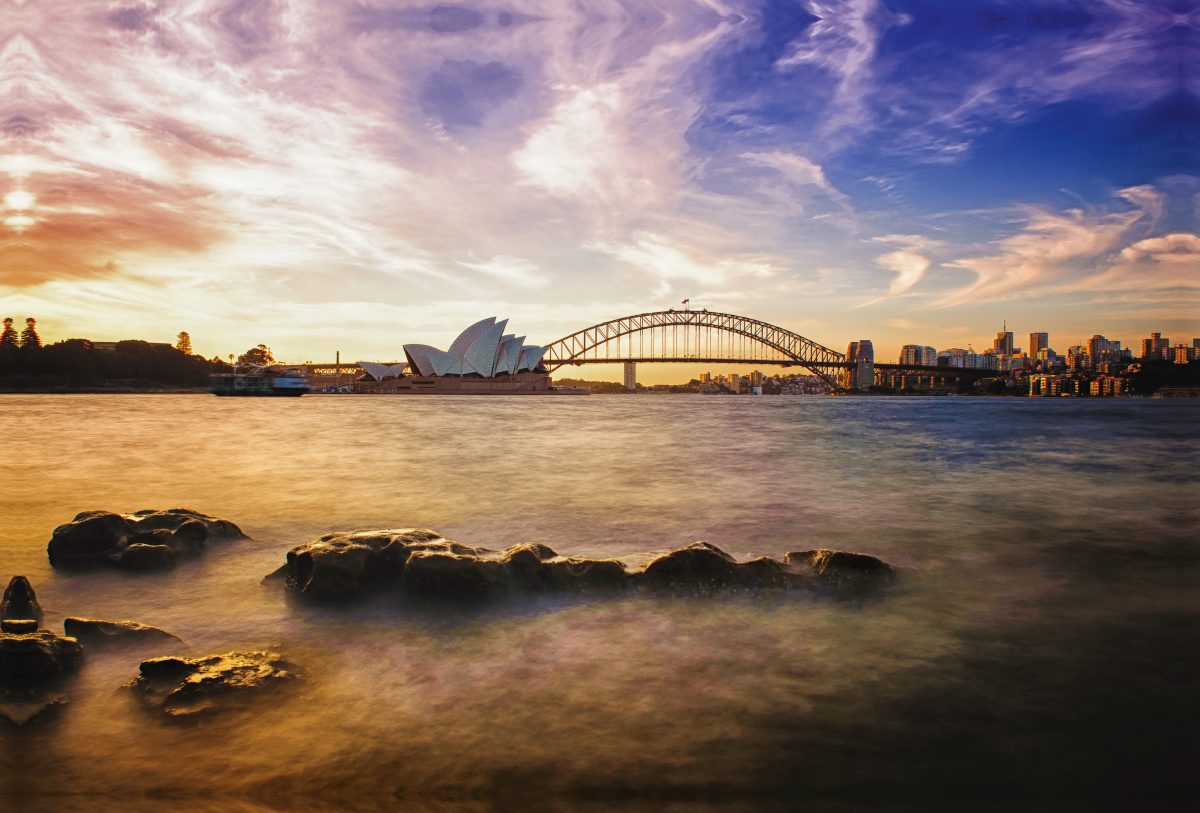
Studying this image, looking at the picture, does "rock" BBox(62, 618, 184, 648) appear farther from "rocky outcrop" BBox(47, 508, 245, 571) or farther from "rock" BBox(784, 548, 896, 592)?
"rock" BBox(784, 548, 896, 592)

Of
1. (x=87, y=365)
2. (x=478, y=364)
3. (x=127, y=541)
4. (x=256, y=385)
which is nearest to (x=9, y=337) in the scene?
(x=87, y=365)

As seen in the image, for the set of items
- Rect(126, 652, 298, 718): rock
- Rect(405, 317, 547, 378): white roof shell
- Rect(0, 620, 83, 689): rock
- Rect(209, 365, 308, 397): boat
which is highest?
Rect(405, 317, 547, 378): white roof shell

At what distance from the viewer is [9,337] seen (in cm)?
7844

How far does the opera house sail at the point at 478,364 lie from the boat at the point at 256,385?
15.1m

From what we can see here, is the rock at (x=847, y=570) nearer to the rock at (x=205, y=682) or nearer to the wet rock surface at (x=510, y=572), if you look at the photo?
the wet rock surface at (x=510, y=572)

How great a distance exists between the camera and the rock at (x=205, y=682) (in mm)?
2305

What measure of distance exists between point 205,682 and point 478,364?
78118 millimetres

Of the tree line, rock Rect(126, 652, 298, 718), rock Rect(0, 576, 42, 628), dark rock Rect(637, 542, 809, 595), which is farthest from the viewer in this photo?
the tree line

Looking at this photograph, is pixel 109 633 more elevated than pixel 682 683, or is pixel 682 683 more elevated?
pixel 109 633

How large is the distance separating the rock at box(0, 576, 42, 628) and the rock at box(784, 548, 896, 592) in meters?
4.62

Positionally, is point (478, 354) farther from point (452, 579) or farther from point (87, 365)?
point (452, 579)

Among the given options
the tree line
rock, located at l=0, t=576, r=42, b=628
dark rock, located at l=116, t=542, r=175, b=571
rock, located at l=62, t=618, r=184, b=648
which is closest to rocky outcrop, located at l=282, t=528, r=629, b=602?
rock, located at l=62, t=618, r=184, b=648

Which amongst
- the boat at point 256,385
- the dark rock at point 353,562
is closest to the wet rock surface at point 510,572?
the dark rock at point 353,562

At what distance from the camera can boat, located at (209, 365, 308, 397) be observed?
223 feet
